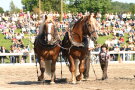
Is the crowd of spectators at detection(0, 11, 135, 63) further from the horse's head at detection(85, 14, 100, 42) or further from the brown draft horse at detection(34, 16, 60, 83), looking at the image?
the horse's head at detection(85, 14, 100, 42)

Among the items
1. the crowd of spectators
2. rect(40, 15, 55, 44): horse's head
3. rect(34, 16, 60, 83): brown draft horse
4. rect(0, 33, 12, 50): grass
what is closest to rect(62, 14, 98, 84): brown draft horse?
rect(34, 16, 60, 83): brown draft horse

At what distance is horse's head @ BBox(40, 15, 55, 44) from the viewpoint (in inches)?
561

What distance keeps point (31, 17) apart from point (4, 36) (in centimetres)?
477

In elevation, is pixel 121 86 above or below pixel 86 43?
below

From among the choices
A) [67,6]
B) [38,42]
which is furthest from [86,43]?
[67,6]

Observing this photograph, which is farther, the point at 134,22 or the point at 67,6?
the point at 67,6

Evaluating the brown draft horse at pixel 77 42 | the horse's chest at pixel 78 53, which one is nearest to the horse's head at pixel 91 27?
the brown draft horse at pixel 77 42

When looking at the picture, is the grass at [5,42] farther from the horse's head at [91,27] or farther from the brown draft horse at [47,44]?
the horse's head at [91,27]

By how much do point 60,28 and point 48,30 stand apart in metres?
18.2

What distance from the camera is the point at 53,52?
1464 centimetres

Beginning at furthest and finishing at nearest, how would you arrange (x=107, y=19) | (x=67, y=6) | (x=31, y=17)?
1. (x=67, y=6)
2. (x=107, y=19)
3. (x=31, y=17)

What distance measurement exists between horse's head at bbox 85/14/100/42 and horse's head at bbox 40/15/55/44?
1158 millimetres

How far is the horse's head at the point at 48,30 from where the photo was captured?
46.8 ft

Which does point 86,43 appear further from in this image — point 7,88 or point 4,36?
point 4,36
